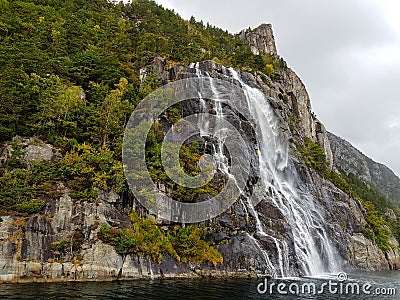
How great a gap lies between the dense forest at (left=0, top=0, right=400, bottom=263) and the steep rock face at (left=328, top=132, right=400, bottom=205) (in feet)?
315

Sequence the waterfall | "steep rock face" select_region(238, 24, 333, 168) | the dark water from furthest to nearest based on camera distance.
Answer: "steep rock face" select_region(238, 24, 333, 168), the waterfall, the dark water

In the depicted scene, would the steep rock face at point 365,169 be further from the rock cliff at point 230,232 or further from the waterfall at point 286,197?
the waterfall at point 286,197

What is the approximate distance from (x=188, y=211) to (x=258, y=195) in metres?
9.75

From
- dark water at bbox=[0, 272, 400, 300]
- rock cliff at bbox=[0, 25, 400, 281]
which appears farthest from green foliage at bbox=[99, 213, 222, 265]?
dark water at bbox=[0, 272, 400, 300]

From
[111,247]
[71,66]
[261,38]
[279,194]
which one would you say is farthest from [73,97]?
[261,38]

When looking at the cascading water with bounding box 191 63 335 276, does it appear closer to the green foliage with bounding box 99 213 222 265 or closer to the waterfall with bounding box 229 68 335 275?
the waterfall with bounding box 229 68 335 275

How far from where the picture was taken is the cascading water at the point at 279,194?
3616 cm

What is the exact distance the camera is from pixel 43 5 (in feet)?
181

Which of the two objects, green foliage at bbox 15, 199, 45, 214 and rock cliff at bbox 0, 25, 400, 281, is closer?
rock cliff at bbox 0, 25, 400, 281

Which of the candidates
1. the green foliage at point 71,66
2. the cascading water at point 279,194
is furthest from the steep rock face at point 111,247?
the green foliage at point 71,66

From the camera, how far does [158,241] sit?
29.3m

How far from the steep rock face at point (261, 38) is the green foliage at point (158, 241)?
81.9 meters

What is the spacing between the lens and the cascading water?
119 feet

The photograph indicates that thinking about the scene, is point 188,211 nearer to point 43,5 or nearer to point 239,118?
point 239,118
